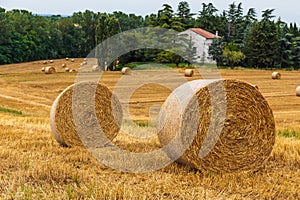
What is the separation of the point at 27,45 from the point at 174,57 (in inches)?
1386

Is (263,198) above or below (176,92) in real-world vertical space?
below

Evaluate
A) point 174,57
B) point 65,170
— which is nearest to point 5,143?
point 65,170

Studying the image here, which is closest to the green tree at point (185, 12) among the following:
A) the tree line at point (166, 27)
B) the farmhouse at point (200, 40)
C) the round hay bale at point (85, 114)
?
the tree line at point (166, 27)

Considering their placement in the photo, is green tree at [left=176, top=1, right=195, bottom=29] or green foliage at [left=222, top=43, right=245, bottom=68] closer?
green foliage at [left=222, top=43, right=245, bottom=68]

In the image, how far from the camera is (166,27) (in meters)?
56.0

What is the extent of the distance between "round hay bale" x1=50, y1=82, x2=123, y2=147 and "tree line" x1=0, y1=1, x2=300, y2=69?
105 ft

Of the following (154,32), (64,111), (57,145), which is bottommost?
(57,145)

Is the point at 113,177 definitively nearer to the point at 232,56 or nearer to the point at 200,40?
the point at 232,56

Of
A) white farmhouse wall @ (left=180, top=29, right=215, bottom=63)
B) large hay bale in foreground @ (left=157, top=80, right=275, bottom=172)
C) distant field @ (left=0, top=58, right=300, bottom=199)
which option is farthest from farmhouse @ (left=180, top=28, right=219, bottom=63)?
large hay bale in foreground @ (left=157, top=80, right=275, bottom=172)

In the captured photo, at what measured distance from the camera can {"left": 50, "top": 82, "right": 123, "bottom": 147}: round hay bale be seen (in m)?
8.30

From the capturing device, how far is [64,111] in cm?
848

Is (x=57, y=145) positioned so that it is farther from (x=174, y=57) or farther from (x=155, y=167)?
(x=174, y=57)

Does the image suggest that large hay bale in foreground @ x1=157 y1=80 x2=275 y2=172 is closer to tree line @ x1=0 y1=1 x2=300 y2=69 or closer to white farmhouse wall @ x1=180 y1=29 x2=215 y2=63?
tree line @ x1=0 y1=1 x2=300 y2=69

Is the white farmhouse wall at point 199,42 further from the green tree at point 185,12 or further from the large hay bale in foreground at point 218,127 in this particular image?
the large hay bale in foreground at point 218,127
